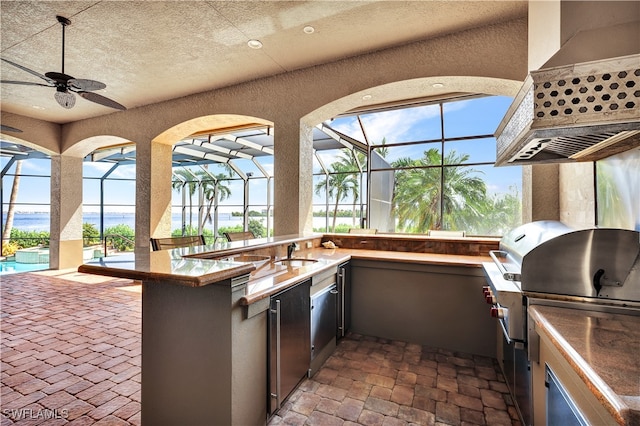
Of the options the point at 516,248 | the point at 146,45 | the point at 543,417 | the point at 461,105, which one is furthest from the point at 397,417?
the point at 461,105

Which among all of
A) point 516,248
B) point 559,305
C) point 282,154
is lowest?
point 559,305

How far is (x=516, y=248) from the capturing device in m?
1.84

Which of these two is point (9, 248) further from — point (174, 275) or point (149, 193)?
point (174, 275)

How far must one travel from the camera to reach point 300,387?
214 centimetres

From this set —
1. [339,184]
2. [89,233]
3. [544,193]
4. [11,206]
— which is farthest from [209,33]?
[89,233]

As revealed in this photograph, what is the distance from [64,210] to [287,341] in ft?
22.6

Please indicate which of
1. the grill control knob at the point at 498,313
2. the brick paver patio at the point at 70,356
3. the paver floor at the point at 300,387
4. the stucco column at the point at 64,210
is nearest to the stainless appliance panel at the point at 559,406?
the grill control knob at the point at 498,313

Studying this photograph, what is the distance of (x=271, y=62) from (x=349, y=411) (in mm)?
3654

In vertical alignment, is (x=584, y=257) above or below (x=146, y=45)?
below

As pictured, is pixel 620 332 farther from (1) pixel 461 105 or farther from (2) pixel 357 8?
(1) pixel 461 105

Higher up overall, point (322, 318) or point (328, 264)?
point (328, 264)

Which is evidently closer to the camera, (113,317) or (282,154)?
(113,317)

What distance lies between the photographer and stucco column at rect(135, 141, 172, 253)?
16.0ft

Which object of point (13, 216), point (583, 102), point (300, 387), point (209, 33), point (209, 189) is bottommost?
point (300, 387)
